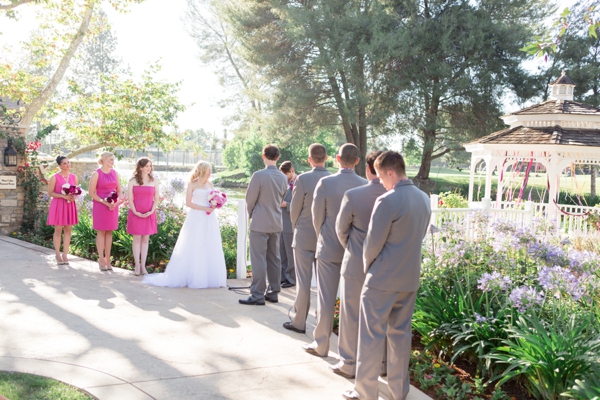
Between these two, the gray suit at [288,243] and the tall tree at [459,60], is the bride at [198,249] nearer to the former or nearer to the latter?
the gray suit at [288,243]

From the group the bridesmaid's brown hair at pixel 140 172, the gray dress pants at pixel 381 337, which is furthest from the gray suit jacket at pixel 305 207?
the bridesmaid's brown hair at pixel 140 172

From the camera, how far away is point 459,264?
5.35 m

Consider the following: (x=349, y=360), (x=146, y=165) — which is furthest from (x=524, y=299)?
(x=146, y=165)

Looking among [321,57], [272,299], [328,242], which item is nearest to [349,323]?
[328,242]

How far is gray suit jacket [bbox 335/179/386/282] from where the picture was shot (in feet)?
13.6

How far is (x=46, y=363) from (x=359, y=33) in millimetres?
23650

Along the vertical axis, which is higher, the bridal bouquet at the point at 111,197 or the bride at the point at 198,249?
the bridal bouquet at the point at 111,197

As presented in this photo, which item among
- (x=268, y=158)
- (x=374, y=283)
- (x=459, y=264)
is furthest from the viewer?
(x=268, y=158)

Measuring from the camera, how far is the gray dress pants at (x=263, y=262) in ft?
20.9

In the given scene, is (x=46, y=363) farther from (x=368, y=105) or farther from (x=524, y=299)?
(x=368, y=105)

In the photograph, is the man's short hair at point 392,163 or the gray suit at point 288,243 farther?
the gray suit at point 288,243

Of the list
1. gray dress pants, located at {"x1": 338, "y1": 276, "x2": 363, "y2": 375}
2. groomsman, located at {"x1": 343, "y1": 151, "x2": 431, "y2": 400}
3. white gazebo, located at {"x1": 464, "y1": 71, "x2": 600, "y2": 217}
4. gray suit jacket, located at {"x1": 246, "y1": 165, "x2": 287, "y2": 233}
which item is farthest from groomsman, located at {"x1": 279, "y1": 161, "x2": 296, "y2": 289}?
white gazebo, located at {"x1": 464, "y1": 71, "x2": 600, "y2": 217}

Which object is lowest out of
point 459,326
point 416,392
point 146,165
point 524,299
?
point 416,392

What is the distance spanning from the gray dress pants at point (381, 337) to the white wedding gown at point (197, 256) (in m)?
3.78
